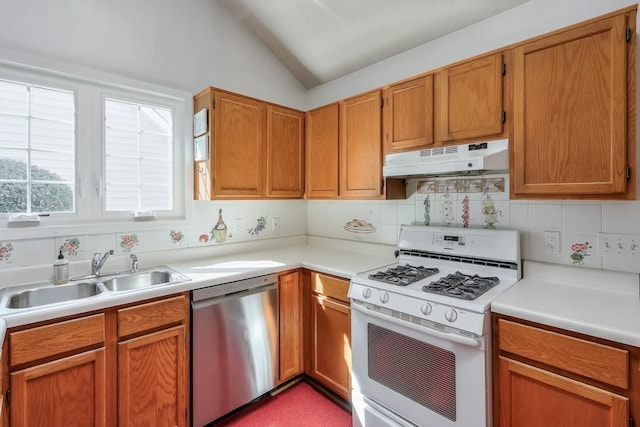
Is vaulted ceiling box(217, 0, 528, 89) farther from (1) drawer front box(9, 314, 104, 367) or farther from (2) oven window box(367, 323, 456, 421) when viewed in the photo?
(1) drawer front box(9, 314, 104, 367)

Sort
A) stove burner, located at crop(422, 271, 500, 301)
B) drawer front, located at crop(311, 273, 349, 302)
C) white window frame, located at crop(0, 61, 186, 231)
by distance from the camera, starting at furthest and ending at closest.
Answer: drawer front, located at crop(311, 273, 349, 302) < white window frame, located at crop(0, 61, 186, 231) < stove burner, located at crop(422, 271, 500, 301)

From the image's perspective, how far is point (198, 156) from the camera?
2.23 meters

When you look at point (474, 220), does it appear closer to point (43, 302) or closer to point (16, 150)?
point (43, 302)

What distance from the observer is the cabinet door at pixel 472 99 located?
1610 millimetres

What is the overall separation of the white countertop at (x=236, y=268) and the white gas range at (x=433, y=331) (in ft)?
1.10

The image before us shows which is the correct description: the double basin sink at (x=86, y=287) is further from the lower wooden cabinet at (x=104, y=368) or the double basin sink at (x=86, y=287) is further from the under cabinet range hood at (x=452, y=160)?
the under cabinet range hood at (x=452, y=160)

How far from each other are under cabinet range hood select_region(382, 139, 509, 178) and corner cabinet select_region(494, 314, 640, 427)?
746 mm

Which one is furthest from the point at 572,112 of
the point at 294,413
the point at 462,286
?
the point at 294,413

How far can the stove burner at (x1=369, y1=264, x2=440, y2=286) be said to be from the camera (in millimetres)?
1675

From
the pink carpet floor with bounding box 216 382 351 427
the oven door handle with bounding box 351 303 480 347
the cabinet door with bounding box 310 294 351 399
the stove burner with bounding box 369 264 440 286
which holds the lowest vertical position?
the pink carpet floor with bounding box 216 382 351 427

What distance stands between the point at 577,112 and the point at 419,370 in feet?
4.58

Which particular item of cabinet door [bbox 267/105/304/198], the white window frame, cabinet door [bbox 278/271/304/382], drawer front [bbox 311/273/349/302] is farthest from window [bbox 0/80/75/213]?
drawer front [bbox 311/273/349/302]

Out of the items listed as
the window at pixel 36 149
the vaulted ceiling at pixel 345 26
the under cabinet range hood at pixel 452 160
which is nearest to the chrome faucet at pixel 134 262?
the window at pixel 36 149

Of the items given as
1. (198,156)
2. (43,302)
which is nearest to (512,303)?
(198,156)
